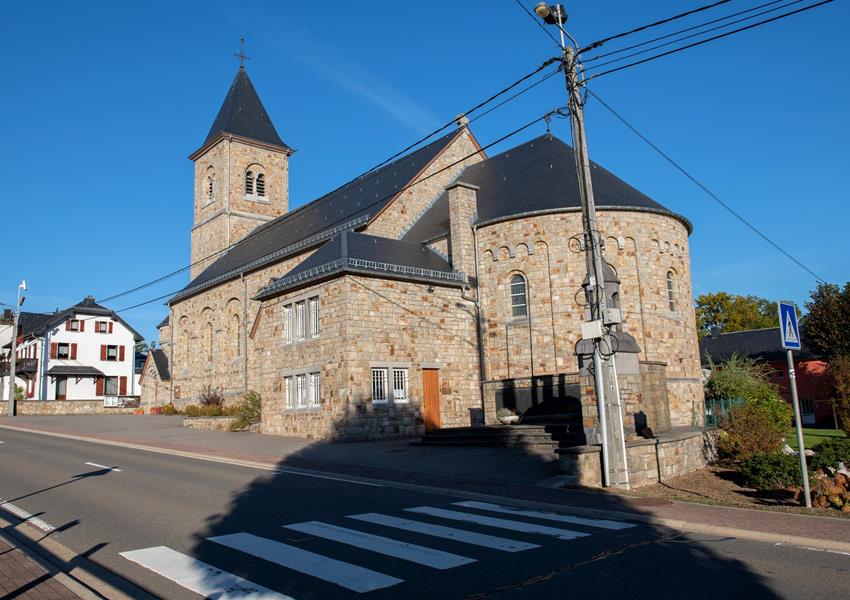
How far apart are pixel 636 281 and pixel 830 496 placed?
14494mm

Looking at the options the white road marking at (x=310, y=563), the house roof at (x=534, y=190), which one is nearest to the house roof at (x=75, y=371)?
the house roof at (x=534, y=190)

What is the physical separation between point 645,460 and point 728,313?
56.3m

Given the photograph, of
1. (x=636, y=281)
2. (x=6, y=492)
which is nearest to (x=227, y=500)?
(x=6, y=492)

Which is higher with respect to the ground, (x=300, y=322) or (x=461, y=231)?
(x=461, y=231)

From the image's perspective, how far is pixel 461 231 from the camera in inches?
1000

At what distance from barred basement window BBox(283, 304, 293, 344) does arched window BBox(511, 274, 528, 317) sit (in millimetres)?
8234

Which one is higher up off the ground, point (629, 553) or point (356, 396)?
point (356, 396)

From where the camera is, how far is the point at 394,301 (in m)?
22.8

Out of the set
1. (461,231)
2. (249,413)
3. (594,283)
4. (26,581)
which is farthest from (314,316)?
(26,581)

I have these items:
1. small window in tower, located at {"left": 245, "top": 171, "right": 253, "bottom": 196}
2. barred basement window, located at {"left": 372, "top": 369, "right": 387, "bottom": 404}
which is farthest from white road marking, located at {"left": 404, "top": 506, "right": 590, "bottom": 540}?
small window in tower, located at {"left": 245, "top": 171, "right": 253, "bottom": 196}

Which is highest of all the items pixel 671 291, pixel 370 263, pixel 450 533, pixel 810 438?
pixel 370 263

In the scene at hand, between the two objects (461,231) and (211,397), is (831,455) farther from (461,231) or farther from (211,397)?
(211,397)

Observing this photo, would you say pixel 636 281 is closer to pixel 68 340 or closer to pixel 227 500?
pixel 227 500

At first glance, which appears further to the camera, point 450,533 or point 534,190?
point 534,190
